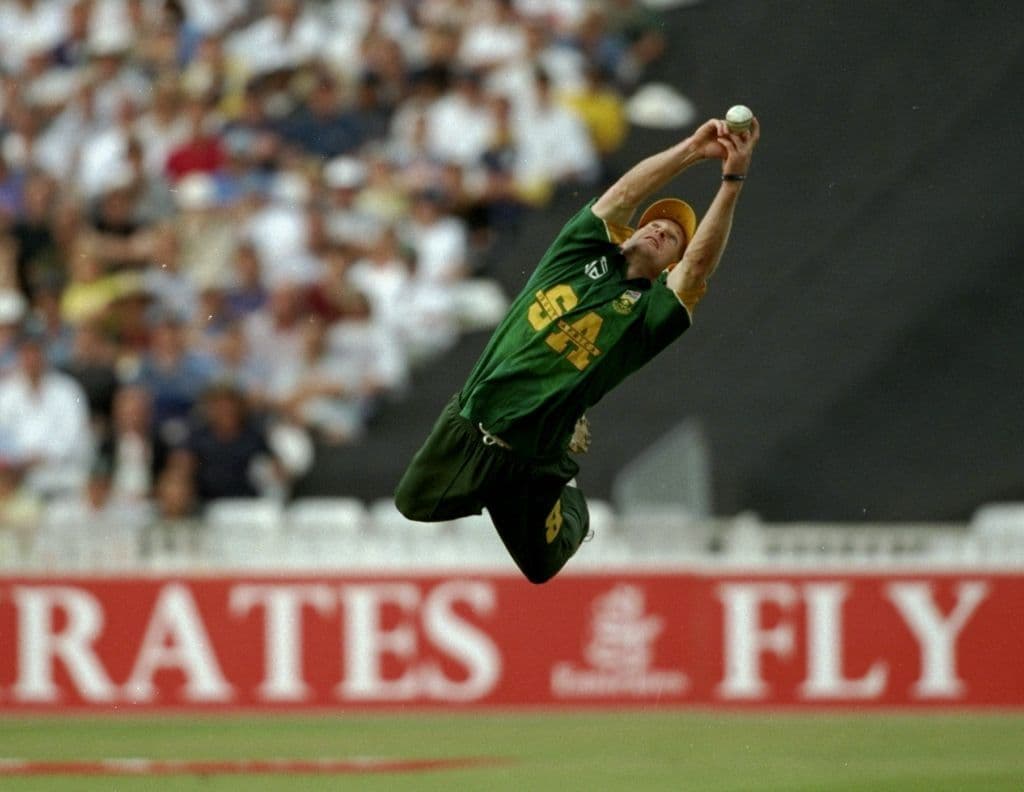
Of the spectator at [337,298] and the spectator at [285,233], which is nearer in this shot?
the spectator at [337,298]

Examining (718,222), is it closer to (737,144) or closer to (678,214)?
(737,144)

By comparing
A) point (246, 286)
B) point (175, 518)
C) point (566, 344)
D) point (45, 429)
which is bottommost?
point (175, 518)

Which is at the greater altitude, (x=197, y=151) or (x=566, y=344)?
(x=197, y=151)

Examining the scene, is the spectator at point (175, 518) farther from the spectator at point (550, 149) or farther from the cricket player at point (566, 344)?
the cricket player at point (566, 344)

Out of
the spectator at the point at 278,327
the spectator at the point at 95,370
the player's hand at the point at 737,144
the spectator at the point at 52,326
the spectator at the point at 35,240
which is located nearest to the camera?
the player's hand at the point at 737,144

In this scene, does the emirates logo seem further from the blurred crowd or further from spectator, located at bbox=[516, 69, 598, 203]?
spectator, located at bbox=[516, 69, 598, 203]

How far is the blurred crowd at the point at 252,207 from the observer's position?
12.2 meters

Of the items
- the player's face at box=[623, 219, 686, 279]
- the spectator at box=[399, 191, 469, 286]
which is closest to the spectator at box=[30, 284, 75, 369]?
the spectator at box=[399, 191, 469, 286]

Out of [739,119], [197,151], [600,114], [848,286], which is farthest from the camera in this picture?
[197,151]

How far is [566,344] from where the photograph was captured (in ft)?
24.6

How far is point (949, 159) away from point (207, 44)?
5411 mm

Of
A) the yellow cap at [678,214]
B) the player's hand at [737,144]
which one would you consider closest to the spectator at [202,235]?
the yellow cap at [678,214]

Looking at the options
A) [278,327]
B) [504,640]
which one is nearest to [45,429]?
[278,327]

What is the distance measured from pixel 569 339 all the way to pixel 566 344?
2cm
